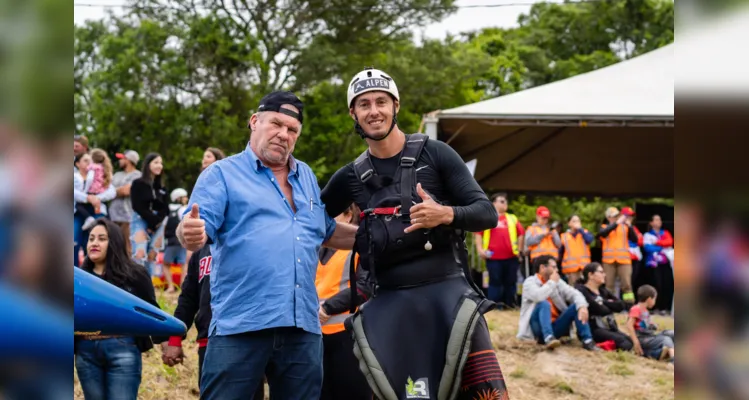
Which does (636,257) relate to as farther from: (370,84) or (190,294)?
(370,84)

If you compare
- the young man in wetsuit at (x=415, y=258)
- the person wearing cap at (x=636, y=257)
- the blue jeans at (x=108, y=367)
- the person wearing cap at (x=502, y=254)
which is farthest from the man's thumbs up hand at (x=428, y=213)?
the person wearing cap at (x=636, y=257)

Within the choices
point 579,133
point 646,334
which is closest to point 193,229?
point 646,334

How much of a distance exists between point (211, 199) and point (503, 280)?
33.5 feet

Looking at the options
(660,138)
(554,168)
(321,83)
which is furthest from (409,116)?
(660,138)

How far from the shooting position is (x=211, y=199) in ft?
11.9

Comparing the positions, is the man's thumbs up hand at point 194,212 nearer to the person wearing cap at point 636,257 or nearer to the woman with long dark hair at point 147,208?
the woman with long dark hair at point 147,208

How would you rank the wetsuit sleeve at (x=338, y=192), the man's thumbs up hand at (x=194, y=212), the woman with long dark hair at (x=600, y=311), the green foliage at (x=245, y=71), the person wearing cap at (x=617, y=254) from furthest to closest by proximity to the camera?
the green foliage at (x=245, y=71), the person wearing cap at (x=617, y=254), the woman with long dark hair at (x=600, y=311), the wetsuit sleeve at (x=338, y=192), the man's thumbs up hand at (x=194, y=212)

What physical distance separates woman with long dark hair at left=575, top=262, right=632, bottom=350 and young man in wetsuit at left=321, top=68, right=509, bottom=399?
738 centimetres

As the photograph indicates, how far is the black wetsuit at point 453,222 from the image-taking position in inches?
142

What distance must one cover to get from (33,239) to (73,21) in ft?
0.86

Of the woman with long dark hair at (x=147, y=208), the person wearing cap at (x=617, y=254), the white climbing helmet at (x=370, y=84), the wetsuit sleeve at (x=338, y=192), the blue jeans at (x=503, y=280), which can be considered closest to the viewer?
the white climbing helmet at (x=370, y=84)

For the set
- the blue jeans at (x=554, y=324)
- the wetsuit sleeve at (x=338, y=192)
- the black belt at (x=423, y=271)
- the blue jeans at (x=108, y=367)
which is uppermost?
the wetsuit sleeve at (x=338, y=192)

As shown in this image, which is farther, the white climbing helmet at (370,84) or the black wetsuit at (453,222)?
the white climbing helmet at (370,84)

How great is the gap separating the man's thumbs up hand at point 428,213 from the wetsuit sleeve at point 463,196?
0.06m
